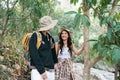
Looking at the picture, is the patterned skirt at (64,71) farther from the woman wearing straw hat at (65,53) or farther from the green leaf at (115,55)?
the green leaf at (115,55)

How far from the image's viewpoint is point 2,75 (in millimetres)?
4230

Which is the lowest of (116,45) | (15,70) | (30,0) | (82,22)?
(15,70)

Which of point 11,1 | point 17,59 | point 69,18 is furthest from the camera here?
point 69,18

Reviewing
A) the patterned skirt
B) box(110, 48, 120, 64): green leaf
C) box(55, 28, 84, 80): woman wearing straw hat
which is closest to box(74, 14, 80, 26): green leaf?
box(110, 48, 120, 64): green leaf

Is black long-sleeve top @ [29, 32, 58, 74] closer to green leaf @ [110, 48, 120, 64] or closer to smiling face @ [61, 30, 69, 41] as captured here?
smiling face @ [61, 30, 69, 41]

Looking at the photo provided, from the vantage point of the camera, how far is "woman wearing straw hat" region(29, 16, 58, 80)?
2.88 m

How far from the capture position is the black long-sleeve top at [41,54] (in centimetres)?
287

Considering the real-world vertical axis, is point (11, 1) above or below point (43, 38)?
above

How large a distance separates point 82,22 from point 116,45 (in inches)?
12.4

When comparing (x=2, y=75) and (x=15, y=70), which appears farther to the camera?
(x=15, y=70)

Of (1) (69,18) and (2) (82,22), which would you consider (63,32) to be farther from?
(1) (69,18)

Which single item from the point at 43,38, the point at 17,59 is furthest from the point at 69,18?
the point at 43,38

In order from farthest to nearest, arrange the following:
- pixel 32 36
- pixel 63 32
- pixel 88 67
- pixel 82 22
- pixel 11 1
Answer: pixel 11 1
pixel 63 32
pixel 32 36
pixel 88 67
pixel 82 22

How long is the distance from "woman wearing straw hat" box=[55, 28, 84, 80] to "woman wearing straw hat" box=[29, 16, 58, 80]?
0.52 meters
